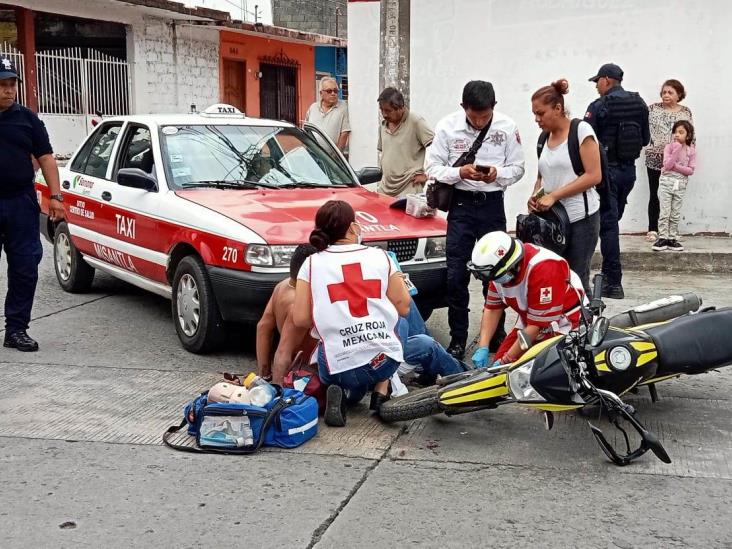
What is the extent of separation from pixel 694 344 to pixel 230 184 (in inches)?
142

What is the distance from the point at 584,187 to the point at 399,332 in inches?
64.5

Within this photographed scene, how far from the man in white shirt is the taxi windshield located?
1.36 metres

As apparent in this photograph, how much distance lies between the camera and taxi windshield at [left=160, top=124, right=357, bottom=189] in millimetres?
7051

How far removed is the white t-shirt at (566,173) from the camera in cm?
616

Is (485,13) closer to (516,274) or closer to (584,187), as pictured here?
(584,187)

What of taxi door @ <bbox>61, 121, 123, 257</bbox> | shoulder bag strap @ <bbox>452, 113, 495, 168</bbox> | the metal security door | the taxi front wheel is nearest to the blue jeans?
shoulder bag strap @ <bbox>452, 113, 495, 168</bbox>

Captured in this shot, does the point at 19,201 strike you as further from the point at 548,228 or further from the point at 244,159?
the point at 548,228

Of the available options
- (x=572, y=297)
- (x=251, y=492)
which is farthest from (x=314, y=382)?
(x=572, y=297)

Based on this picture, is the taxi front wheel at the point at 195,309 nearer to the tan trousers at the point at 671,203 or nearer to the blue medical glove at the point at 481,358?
the blue medical glove at the point at 481,358

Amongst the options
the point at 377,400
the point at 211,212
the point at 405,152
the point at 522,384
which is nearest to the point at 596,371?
the point at 522,384

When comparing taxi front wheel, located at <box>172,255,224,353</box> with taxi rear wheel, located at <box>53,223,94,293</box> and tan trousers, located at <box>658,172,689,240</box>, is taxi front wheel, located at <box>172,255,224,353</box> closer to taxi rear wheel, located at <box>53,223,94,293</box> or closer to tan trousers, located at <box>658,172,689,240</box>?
taxi rear wheel, located at <box>53,223,94,293</box>

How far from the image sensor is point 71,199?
8.26 m

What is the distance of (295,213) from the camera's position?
645 centimetres

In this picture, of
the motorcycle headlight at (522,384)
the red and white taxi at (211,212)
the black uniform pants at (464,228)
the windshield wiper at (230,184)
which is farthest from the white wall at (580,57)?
the motorcycle headlight at (522,384)
